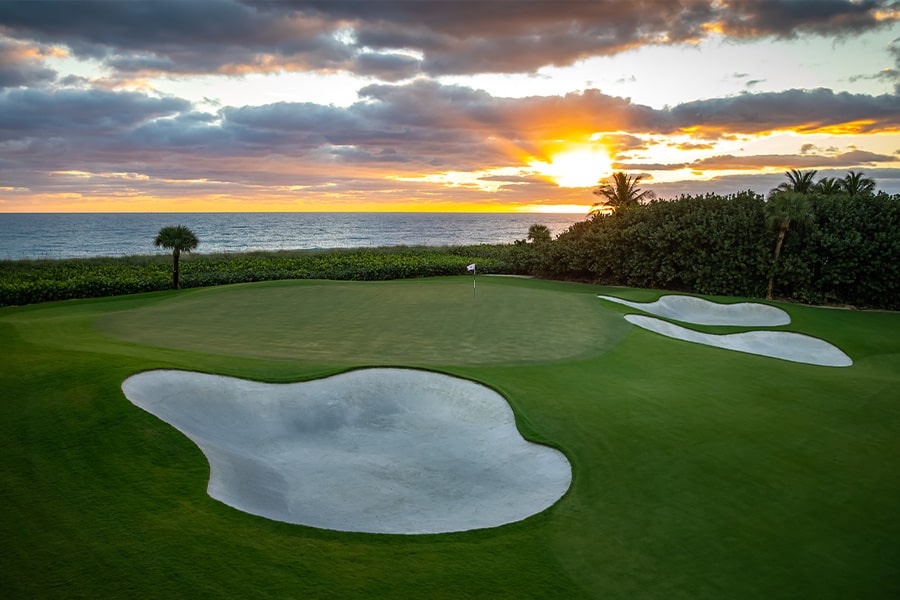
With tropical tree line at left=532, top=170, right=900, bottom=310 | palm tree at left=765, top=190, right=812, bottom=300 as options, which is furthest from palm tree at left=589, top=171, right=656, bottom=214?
palm tree at left=765, top=190, right=812, bottom=300

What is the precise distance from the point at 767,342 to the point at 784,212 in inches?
418

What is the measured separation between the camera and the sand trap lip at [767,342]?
17.1 meters

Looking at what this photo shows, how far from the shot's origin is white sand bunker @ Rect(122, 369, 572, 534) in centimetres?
741

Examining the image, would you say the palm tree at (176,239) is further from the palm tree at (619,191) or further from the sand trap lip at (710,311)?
the palm tree at (619,191)

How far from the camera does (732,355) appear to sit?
14.5 meters

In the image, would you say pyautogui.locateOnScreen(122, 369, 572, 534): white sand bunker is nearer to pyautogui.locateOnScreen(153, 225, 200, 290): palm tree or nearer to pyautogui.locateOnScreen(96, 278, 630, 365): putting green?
pyautogui.locateOnScreen(96, 278, 630, 365): putting green

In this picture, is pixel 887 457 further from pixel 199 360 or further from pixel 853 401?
pixel 199 360

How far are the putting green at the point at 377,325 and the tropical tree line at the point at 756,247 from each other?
9.91m

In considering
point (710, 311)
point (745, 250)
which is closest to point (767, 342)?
point (710, 311)

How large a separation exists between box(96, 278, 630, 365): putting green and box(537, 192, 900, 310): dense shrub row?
9.90 metres

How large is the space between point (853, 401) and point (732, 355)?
3432 millimetres

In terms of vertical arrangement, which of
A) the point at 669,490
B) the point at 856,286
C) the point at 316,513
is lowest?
the point at 316,513

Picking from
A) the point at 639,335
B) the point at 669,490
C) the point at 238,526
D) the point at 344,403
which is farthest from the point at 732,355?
the point at 238,526

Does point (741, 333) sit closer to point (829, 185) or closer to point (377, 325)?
point (377, 325)
